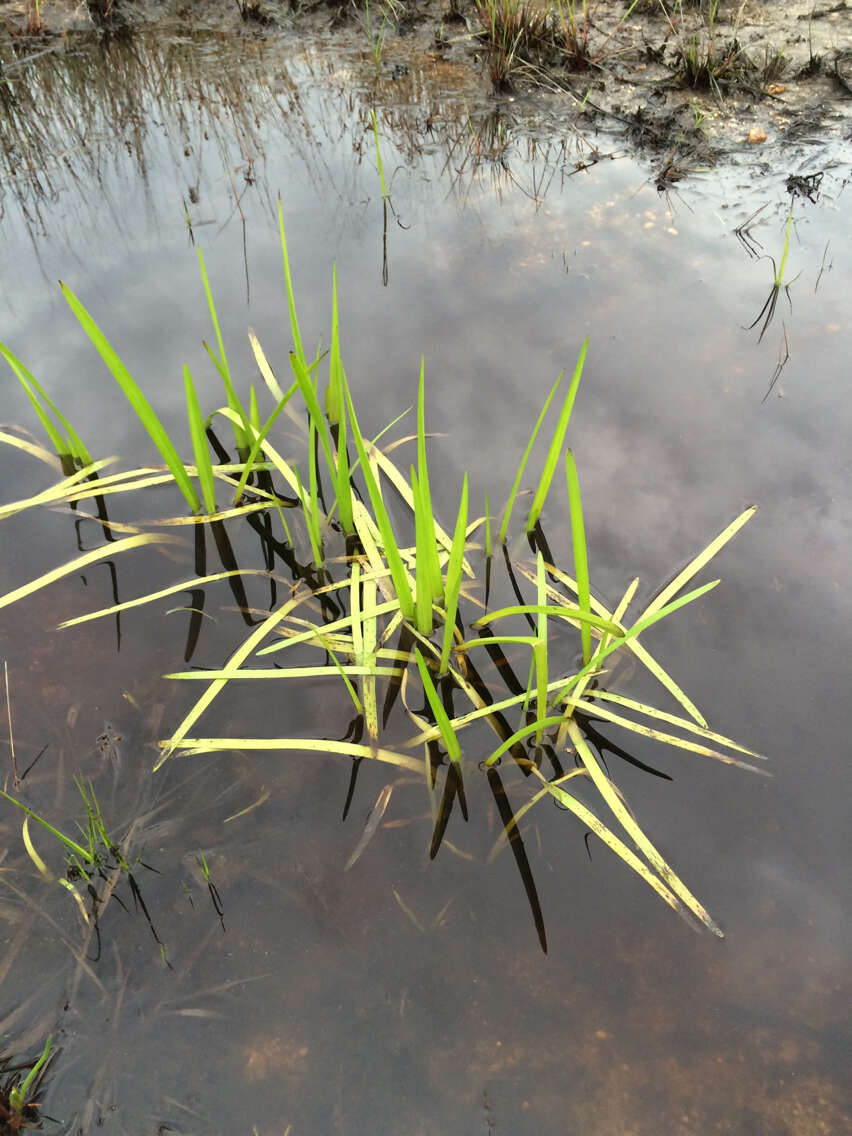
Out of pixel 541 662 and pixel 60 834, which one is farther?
pixel 541 662

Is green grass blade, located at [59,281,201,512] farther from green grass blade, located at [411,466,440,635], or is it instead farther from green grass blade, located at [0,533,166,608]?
green grass blade, located at [411,466,440,635]

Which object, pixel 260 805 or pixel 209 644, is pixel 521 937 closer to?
pixel 260 805

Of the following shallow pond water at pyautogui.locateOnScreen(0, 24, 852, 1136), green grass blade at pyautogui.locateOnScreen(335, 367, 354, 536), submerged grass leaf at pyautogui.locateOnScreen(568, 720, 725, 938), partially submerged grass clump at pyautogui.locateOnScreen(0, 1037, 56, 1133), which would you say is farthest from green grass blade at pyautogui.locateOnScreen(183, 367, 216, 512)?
partially submerged grass clump at pyautogui.locateOnScreen(0, 1037, 56, 1133)

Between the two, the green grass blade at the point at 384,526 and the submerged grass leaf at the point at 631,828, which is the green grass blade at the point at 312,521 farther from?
the submerged grass leaf at the point at 631,828

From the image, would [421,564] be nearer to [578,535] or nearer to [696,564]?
[578,535]

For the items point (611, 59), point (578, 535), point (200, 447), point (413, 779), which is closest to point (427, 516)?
point (578, 535)

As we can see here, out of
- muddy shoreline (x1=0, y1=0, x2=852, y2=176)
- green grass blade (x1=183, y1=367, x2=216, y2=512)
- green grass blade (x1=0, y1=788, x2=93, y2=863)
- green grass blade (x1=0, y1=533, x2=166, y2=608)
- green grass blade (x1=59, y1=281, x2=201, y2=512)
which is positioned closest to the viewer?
green grass blade (x1=0, y1=788, x2=93, y2=863)

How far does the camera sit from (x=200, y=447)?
6.27 ft

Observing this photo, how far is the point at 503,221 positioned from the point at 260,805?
8.30 feet

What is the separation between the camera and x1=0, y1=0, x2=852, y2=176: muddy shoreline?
3455mm

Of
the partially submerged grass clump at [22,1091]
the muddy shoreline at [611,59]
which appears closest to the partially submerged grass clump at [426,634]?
the partially submerged grass clump at [22,1091]

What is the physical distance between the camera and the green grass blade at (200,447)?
180 cm

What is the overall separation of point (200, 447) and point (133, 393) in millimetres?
201

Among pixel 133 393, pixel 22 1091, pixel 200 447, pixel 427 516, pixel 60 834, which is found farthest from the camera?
pixel 200 447
